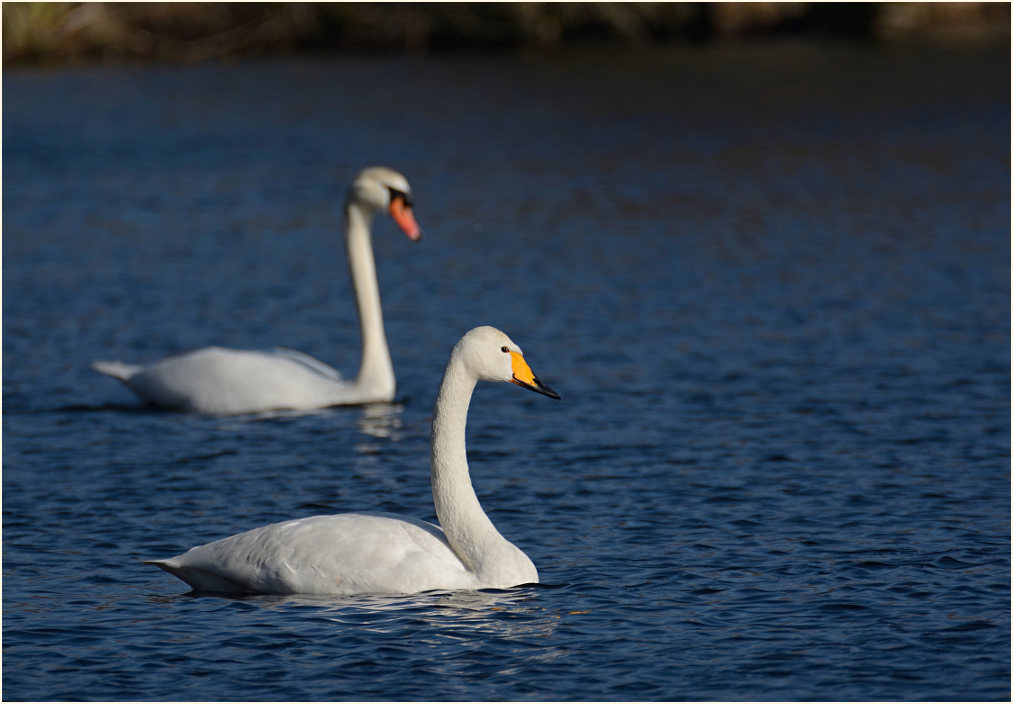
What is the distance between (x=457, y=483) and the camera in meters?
8.62

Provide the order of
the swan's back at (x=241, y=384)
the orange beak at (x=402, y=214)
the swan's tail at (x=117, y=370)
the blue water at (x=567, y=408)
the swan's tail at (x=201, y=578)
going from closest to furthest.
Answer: the blue water at (x=567, y=408) < the swan's tail at (x=201, y=578) < the swan's back at (x=241, y=384) < the swan's tail at (x=117, y=370) < the orange beak at (x=402, y=214)

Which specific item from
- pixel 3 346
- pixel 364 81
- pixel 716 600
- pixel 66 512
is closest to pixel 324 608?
pixel 716 600

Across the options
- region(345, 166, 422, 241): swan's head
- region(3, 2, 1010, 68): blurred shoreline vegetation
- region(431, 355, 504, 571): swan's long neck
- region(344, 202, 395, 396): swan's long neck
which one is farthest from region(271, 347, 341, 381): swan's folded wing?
region(3, 2, 1010, 68): blurred shoreline vegetation

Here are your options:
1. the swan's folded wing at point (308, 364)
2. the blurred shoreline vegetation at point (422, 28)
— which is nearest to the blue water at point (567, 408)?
the swan's folded wing at point (308, 364)

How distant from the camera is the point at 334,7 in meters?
43.8

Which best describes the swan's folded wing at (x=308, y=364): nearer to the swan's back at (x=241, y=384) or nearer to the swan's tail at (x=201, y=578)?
the swan's back at (x=241, y=384)

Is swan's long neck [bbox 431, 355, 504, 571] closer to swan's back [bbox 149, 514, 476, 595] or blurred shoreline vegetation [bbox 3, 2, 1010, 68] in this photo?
swan's back [bbox 149, 514, 476, 595]

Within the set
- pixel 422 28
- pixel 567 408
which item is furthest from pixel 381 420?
pixel 422 28

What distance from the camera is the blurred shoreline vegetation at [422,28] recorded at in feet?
140

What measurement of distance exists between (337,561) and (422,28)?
122ft

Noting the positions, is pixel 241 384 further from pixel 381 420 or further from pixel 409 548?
pixel 409 548

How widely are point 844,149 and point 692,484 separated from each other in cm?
1956

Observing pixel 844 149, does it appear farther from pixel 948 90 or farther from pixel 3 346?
pixel 3 346

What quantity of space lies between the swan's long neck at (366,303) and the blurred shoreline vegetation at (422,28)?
28.6 meters
